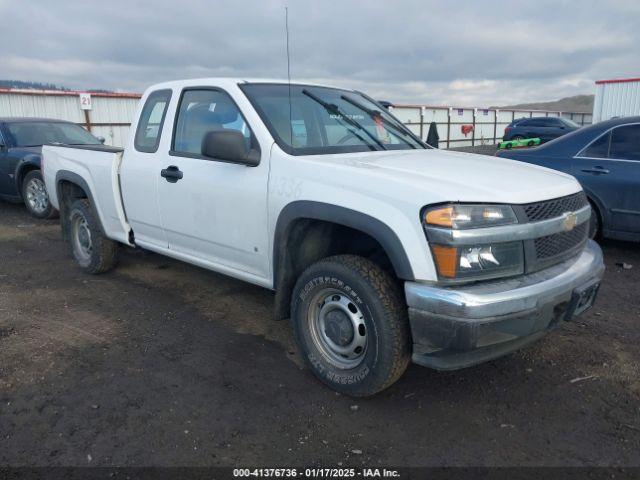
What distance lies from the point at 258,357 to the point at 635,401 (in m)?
2.40

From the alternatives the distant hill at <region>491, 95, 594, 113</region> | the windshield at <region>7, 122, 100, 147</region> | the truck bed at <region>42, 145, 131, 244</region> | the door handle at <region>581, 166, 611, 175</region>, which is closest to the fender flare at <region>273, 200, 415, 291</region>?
the truck bed at <region>42, 145, 131, 244</region>

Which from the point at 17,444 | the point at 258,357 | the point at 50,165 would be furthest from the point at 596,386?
the point at 50,165

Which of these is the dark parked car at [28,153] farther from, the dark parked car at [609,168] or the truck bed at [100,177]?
the dark parked car at [609,168]

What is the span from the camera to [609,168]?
5855 millimetres

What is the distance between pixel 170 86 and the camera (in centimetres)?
439

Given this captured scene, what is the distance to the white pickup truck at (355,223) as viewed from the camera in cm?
262

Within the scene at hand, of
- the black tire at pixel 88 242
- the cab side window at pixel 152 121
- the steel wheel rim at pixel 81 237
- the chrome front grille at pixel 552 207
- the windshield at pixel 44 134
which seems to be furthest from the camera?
the windshield at pixel 44 134

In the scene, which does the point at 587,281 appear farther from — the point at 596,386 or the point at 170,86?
the point at 170,86

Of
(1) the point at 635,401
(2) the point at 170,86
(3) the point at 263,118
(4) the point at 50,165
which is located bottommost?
(1) the point at 635,401

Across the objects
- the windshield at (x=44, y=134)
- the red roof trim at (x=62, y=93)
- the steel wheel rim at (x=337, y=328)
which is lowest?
the steel wheel rim at (x=337, y=328)

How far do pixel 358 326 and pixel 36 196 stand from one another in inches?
316

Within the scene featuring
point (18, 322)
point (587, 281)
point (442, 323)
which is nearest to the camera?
point (442, 323)

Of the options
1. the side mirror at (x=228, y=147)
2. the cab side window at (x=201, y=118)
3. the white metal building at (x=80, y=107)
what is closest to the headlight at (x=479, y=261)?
the side mirror at (x=228, y=147)

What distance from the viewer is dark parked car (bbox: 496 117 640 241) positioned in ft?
18.7
